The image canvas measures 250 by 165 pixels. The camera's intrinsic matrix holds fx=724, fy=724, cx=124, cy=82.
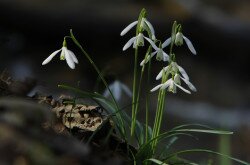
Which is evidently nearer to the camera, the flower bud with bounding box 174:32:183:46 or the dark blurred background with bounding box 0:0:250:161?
the flower bud with bounding box 174:32:183:46

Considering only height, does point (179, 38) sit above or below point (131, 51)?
above

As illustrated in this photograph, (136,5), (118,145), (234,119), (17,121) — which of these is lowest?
(234,119)

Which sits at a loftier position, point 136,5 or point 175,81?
point 136,5

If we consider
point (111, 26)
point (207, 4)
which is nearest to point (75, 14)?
point (111, 26)

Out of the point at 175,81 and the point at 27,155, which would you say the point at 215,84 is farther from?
the point at 27,155

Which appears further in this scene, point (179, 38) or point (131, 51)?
point (131, 51)

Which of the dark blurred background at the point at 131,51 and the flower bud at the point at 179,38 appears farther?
the dark blurred background at the point at 131,51

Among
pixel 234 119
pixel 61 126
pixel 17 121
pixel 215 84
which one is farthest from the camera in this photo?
pixel 215 84

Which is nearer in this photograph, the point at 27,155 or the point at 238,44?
the point at 27,155
